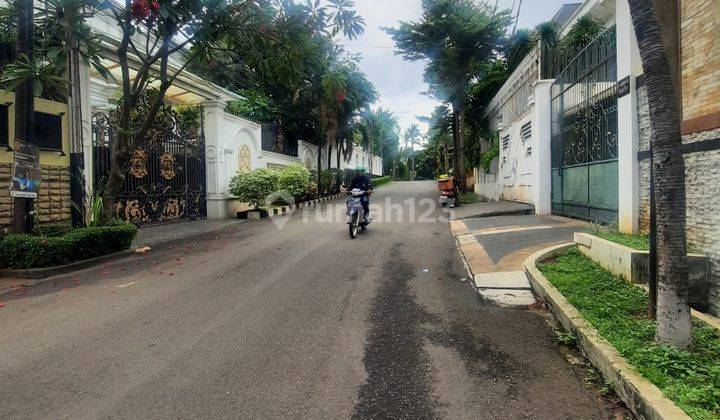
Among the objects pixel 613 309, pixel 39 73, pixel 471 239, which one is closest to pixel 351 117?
pixel 471 239

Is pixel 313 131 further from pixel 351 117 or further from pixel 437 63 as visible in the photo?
pixel 437 63

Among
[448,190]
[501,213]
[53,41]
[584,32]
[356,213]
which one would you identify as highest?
[584,32]

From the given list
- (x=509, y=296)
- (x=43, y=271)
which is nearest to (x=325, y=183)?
(x=43, y=271)

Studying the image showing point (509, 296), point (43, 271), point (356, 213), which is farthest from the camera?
point (356, 213)

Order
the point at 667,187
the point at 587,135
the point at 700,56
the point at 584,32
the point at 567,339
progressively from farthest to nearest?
the point at 584,32
the point at 587,135
the point at 700,56
the point at 567,339
the point at 667,187

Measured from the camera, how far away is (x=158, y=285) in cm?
595

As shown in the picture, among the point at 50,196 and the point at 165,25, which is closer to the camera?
the point at 165,25

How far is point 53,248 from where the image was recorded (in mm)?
6992

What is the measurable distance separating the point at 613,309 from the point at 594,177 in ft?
19.5

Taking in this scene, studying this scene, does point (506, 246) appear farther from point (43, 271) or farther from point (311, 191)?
point (311, 191)

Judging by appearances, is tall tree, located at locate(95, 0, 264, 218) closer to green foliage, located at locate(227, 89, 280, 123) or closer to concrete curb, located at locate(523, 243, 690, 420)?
concrete curb, located at locate(523, 243, 690, 420)

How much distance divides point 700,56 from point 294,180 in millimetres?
14533

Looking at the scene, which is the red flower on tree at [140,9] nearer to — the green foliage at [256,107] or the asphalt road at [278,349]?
the asphalt road at [278,349]

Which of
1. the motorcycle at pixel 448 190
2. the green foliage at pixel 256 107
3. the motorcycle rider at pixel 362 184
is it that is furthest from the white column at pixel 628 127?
the green foliage at pixel 256 107
